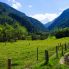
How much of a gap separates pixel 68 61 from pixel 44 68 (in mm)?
6780

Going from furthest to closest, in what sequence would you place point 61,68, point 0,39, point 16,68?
point 0,39 < point 16,68 < point 61,68

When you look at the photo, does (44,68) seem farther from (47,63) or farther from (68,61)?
(68,61)

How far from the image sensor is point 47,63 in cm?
3362

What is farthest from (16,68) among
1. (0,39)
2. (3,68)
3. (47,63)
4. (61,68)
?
(0,39)

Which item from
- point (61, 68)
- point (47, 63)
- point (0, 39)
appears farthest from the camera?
point (0, 39)

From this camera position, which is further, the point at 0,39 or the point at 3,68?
the point at 0,39

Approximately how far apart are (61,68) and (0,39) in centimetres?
14735

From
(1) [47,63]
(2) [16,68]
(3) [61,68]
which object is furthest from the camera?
(2) [16,68]

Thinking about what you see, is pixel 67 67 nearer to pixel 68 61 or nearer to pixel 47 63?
pixel 47 63

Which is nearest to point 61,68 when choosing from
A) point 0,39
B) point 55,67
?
point 55,67

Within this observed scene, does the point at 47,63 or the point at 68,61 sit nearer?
the point at 47,63

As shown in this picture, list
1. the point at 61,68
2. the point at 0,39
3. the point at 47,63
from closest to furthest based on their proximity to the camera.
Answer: the point at 61,68 < the point at 47,63 < the point at 0,39

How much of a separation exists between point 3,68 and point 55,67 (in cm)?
874

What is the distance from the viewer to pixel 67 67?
32.1 meters
